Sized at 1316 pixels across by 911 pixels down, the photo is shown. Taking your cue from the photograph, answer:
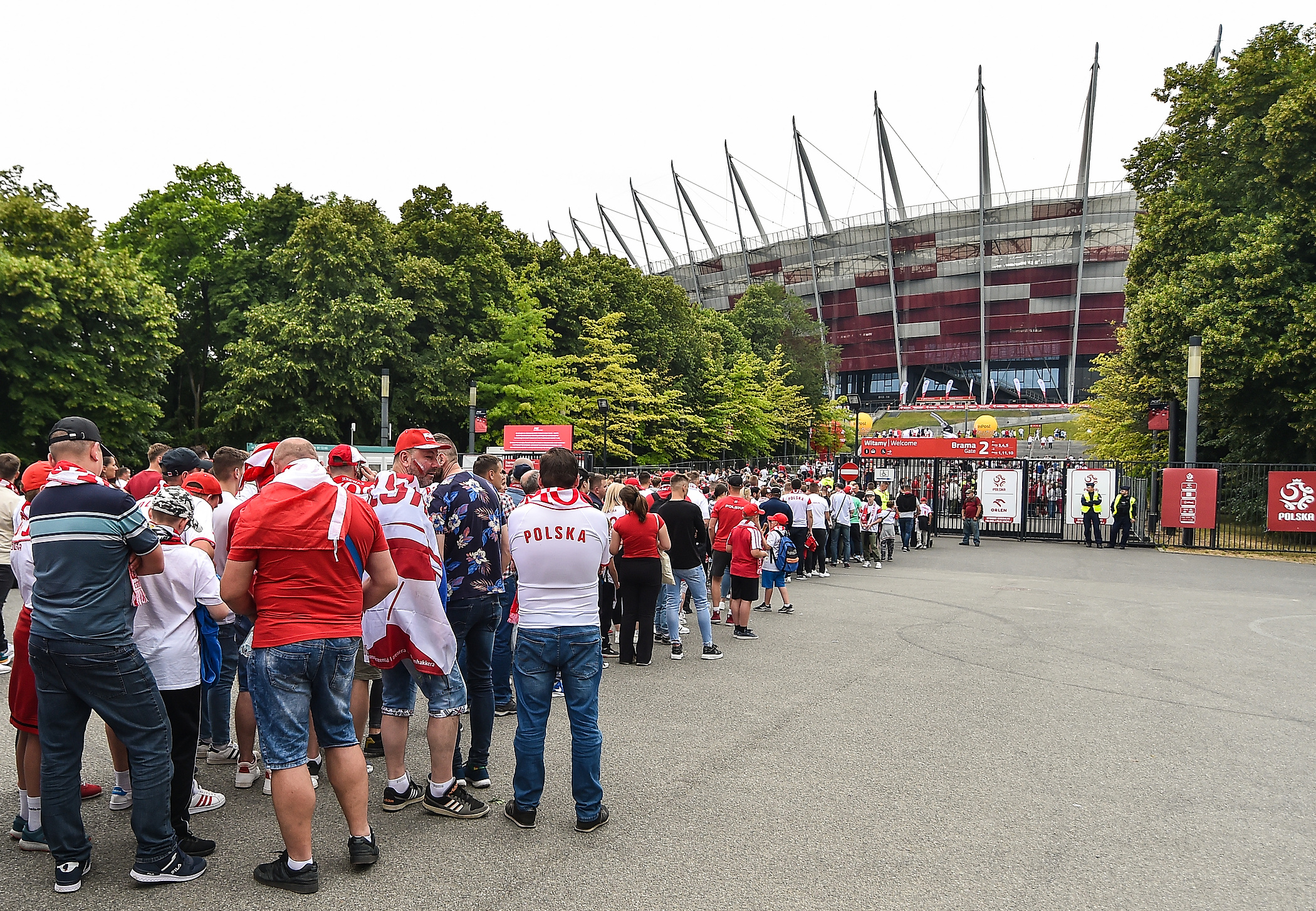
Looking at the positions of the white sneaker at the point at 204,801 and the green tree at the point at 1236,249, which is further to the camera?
the green tree at the point at 1236,249

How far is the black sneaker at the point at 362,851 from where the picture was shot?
156 inches

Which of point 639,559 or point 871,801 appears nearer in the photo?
point 871,801

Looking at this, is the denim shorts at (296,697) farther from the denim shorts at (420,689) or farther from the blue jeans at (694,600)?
the blue jeans at (694,600)

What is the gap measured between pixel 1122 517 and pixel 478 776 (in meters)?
24.3

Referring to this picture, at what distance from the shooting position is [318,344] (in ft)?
102

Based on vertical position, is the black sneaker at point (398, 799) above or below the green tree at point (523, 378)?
below

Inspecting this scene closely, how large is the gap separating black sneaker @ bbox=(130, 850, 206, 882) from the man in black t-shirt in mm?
5686

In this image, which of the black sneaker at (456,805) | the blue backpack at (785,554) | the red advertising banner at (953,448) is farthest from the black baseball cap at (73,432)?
the red advertising banner at (953,448)

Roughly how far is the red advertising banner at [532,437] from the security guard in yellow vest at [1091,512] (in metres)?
17.1

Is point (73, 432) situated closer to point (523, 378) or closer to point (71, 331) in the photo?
point (71, 331)

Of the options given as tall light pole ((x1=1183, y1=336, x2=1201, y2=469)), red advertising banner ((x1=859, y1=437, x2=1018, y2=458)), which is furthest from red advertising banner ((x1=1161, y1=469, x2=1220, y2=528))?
red advertising banner ((x1=859, y1=437, x2=1018, y2=458))

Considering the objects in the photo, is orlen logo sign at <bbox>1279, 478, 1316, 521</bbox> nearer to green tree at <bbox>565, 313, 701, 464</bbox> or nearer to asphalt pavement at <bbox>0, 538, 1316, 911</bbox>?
asphalt pavement at <bbox>0, 538, 1316, 911</bbox>

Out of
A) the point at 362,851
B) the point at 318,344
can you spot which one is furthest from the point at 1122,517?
the point at 318,344

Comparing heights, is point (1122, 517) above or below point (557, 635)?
below
